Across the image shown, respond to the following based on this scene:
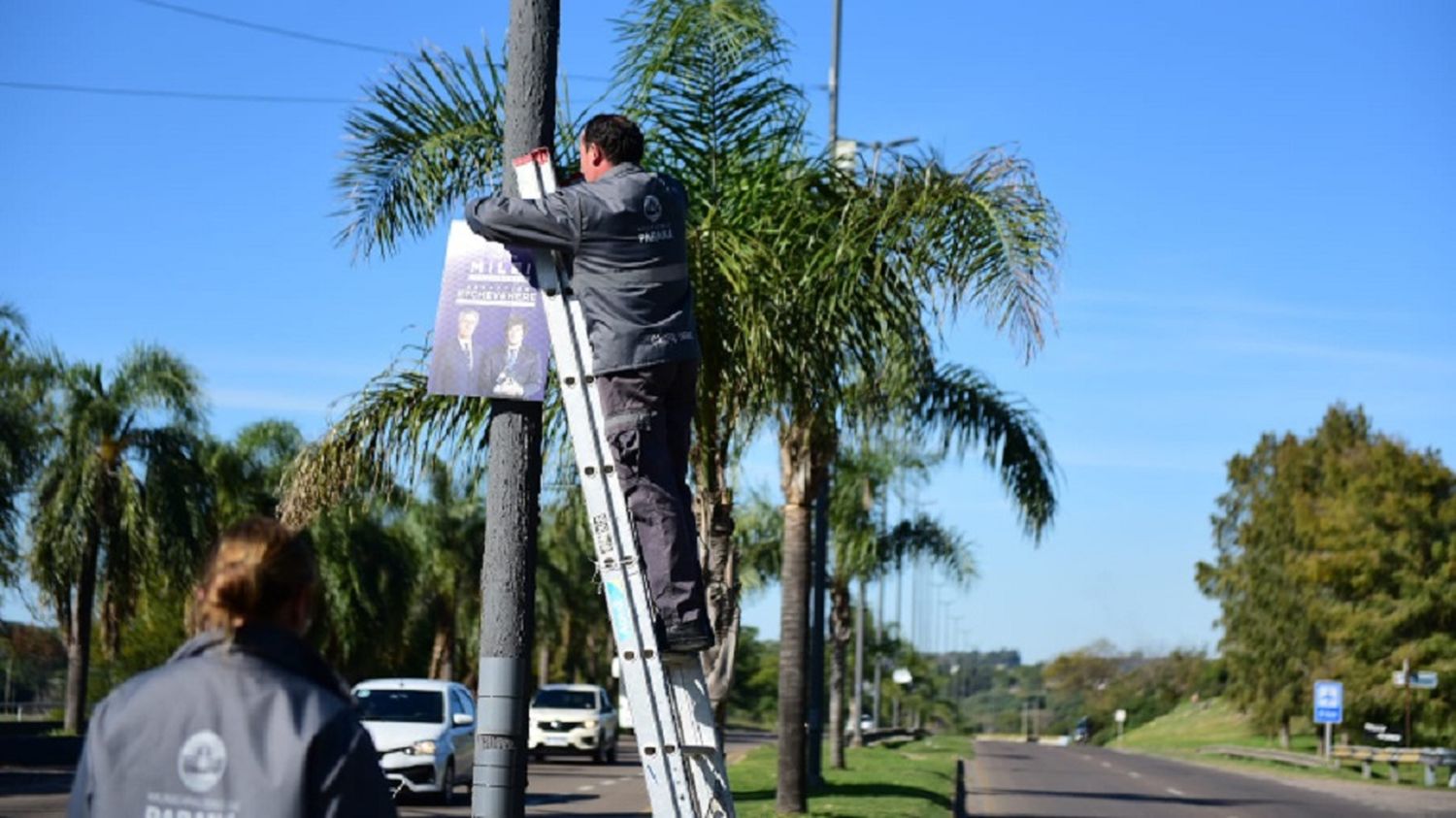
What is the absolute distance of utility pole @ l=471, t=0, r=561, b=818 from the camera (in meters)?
7.66

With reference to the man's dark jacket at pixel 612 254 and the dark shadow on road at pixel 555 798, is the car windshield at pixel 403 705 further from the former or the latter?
the man's dark jacket at pixel 612 254

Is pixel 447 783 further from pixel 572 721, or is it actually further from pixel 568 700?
pixel 568 700

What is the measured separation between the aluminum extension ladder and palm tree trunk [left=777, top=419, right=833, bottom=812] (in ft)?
47.6

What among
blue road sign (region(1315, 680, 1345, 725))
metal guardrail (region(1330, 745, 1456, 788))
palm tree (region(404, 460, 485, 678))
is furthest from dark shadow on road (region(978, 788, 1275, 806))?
palm tree (region(404, 460, 485, 678))

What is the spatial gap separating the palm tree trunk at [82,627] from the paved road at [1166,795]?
17091 mm

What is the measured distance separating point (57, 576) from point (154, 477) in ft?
8.72

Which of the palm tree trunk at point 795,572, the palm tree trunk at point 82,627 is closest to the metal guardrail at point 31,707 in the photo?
the palm tree trunk at point 82,627

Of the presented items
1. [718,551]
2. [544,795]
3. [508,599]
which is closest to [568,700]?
[544,795]

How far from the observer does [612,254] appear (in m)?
6.54

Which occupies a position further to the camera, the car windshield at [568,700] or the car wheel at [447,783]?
the car windshield at [568,700]

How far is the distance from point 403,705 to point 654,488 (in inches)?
753

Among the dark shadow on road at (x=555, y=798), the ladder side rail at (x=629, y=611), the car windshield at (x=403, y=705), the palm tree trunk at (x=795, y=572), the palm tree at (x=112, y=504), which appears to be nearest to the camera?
the ladder side rail at (x=629, y=611)

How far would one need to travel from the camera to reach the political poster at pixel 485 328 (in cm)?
743

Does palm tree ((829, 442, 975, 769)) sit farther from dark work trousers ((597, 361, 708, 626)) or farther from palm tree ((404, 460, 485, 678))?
dark work trousers ((597, 361, 708, 626))
